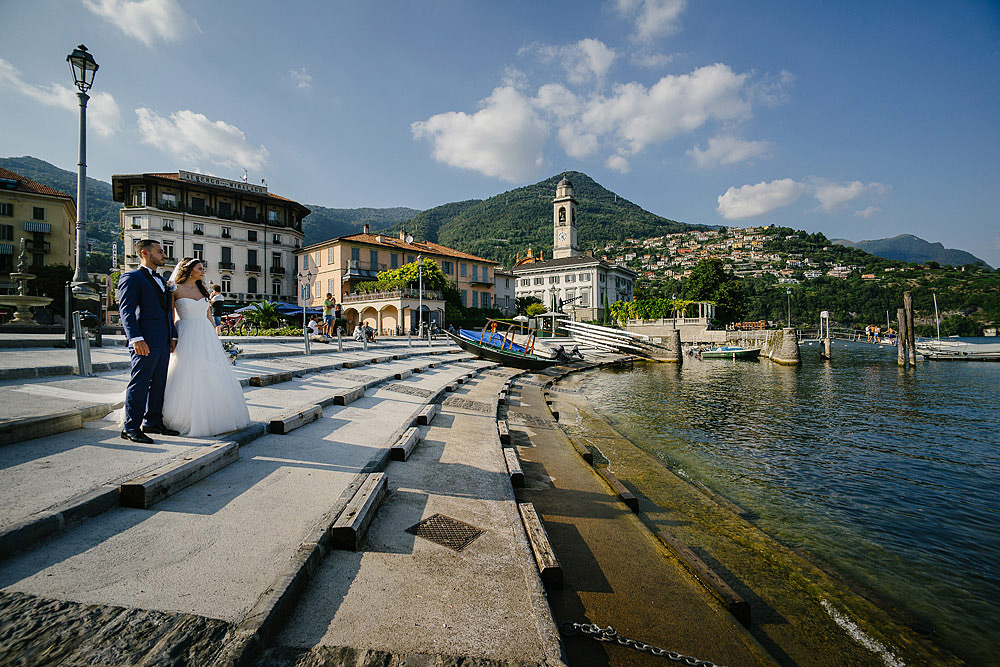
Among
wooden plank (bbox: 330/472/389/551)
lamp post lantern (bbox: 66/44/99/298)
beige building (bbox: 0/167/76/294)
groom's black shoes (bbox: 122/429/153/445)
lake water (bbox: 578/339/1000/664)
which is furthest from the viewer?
beige building (bbox: 0/167/76/294)

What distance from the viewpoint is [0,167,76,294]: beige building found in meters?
37.2

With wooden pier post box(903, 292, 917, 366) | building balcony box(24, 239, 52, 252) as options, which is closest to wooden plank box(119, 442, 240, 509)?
wooden pier post box(903, 292, 917, 366)

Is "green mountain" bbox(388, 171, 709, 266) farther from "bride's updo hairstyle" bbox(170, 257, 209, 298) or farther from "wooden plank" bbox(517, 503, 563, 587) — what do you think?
"wooden plank" bbox(517, 503, 563, 587)

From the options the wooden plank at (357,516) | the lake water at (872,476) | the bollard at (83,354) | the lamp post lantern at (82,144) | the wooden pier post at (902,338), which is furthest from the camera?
the wooden pier post at (902,338)

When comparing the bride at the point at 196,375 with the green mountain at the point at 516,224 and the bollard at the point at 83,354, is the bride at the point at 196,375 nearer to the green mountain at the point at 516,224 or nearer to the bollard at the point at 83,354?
the bollard at the point at 83,354

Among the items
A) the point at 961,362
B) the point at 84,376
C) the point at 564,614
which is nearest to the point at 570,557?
the point at 564,614

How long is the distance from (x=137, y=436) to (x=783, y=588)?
696 cm

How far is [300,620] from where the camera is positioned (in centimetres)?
239

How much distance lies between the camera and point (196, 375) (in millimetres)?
4785

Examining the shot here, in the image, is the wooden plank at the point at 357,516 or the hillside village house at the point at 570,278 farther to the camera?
the hillside village house at the point at 570,278

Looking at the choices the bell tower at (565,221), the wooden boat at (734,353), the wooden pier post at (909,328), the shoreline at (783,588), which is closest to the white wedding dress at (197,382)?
the shoreline at (783,588)

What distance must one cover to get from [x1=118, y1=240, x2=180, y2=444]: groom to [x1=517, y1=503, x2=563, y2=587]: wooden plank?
157 inches

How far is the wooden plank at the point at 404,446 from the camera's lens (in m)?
5.55

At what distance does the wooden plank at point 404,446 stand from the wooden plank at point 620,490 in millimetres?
3033
